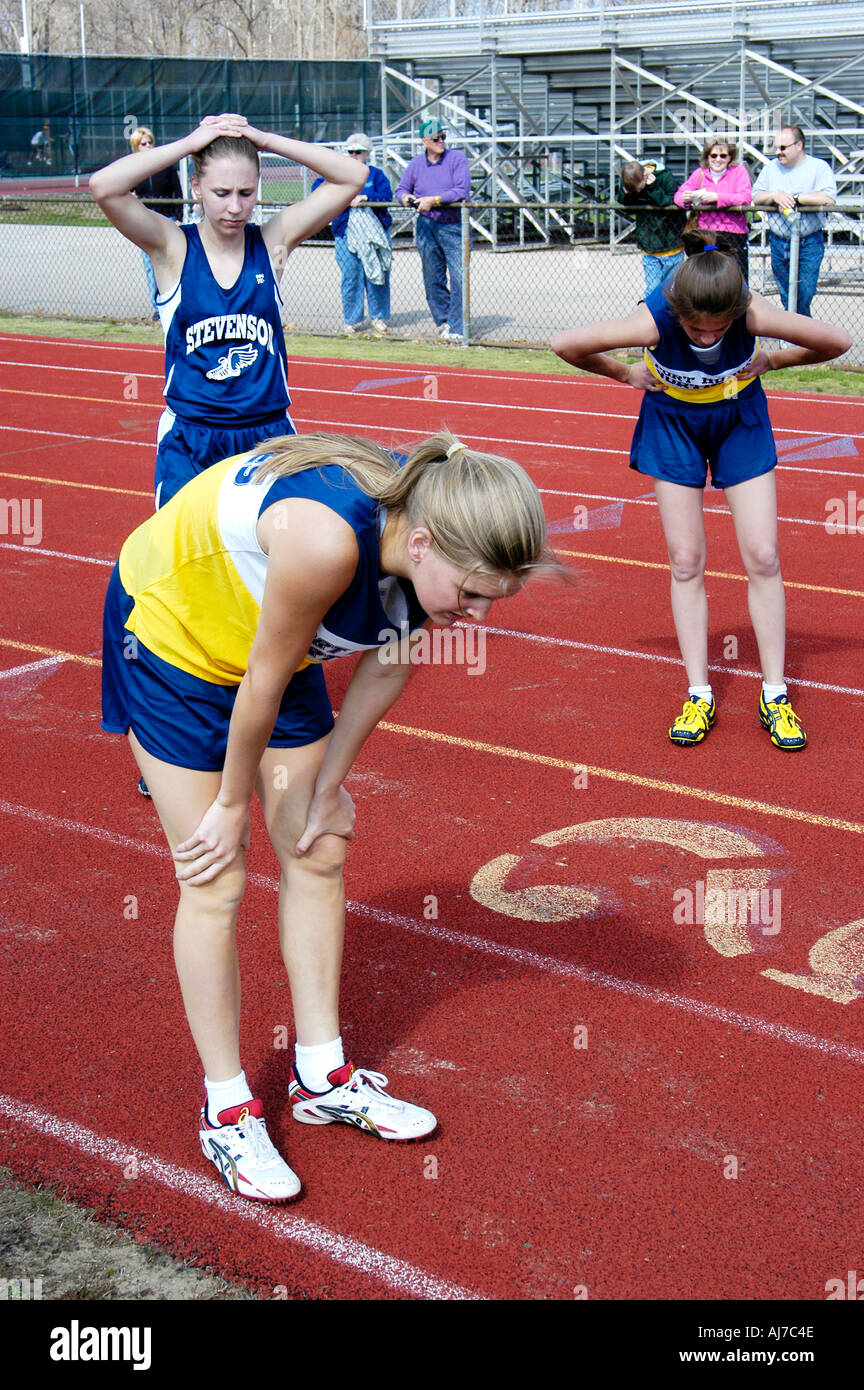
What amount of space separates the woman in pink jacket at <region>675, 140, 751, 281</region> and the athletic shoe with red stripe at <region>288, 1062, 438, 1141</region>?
10.9 m

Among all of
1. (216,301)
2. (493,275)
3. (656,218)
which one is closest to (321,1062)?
(216,301)

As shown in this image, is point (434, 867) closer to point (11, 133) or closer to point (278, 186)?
point (278, 186)

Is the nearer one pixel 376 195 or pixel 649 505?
pixel 649 505

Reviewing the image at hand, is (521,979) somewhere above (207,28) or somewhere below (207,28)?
below

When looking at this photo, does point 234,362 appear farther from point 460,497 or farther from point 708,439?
point 460,497

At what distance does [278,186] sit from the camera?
31.9 m

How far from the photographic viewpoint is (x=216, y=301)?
15.1ft

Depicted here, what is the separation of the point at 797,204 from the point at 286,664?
1206 cm

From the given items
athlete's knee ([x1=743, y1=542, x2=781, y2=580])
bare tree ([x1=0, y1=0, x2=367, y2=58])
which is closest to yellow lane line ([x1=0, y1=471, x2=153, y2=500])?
athlete's knee ([x1=743, y1=542, x2=781, y2=580])

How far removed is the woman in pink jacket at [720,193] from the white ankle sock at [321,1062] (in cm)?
1091

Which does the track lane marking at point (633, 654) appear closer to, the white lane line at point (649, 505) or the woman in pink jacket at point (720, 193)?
the white lane line at point (649, 505)

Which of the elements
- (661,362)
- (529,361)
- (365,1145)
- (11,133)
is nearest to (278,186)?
(11,133)

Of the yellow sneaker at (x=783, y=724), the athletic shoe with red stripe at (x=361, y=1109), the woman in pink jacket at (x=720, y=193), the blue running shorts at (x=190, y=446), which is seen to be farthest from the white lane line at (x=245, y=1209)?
the woman in pink jacket at (x=720, y=193)
